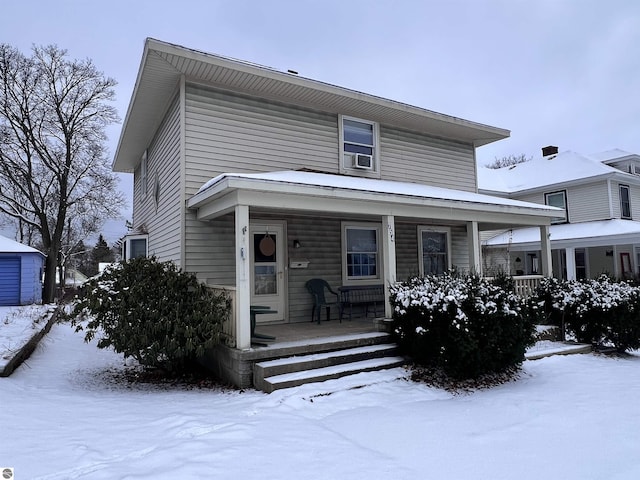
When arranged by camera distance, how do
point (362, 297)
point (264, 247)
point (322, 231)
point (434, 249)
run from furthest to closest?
1. point (434, 249)
2. point (362, 297)
3. point (322, 231)
4. point (264, 247)

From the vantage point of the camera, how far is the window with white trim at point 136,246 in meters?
11.2

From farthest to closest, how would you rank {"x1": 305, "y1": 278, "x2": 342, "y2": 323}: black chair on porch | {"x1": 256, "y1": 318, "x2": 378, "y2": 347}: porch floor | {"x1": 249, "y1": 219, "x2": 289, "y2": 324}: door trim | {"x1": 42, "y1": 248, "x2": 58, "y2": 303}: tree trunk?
{"x1": 42, "y1": 248, "x2": 58, "y2": 303}: tree trunk → {"x1": 305, "y1": 278, "x2": 342, "y2": 323}: black chair on porch → {"x1": 249, "y1": 219, "x2": 289, "y2": 324}: door trim → {"x1": 256, "y1": 318, "x2": 378, "y2": 347}: porch floor

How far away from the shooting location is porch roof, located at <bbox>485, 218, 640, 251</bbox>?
51.1 ft

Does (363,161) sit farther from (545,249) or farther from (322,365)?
(322,365)

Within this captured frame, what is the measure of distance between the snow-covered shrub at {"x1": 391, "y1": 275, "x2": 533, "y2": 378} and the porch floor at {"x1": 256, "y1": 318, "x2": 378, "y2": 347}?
1.45 m

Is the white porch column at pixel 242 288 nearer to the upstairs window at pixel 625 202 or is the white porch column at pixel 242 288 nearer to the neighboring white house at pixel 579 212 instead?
the neighboring white house at pixel 579 212

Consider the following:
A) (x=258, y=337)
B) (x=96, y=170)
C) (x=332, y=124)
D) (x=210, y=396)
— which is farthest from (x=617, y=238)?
(x=96, y=170)

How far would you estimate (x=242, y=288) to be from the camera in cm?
598

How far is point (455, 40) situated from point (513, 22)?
257 cm

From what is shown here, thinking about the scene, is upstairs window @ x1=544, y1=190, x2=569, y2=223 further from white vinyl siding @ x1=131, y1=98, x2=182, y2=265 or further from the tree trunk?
the tree trunk

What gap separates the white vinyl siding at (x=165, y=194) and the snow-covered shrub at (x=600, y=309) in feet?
22.4

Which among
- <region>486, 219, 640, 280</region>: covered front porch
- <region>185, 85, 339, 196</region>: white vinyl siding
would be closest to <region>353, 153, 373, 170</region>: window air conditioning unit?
<region>185, 85, 339, 196</region>: white vinyl siding

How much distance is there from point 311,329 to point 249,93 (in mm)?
4801

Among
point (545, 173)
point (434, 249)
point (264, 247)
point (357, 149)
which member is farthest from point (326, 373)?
point (545, 173)
